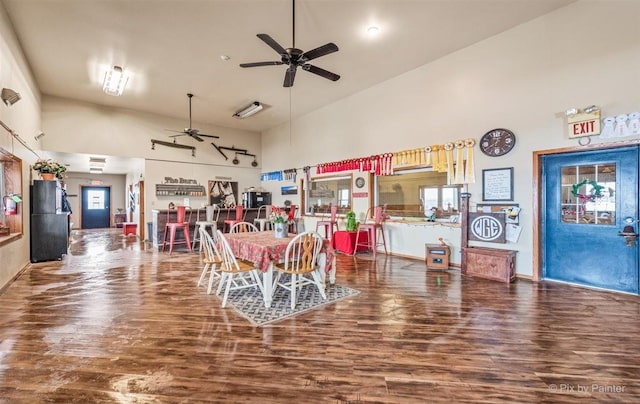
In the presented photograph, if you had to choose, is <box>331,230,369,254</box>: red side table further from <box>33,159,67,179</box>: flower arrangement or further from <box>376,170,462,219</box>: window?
<box>33,159,67,179</box>: flower arrangement

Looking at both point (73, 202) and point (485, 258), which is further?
point (73, 202)

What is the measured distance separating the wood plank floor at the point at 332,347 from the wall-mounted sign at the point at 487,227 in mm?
862

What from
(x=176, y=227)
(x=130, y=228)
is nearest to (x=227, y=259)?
(x=176, y=227)

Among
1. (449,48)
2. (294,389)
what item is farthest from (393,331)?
(449,48)

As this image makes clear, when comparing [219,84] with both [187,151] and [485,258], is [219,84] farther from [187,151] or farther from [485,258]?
[485,258]

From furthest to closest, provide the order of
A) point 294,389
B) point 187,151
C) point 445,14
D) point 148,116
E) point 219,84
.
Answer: point 187,151 → point 148,116 → point 219,84 → point 445,14 → point 294,389

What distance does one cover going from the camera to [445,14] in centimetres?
384

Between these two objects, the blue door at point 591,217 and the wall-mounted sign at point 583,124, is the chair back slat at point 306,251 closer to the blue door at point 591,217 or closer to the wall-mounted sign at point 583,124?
the blue door at point 591,217

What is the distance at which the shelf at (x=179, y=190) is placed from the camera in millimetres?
8086

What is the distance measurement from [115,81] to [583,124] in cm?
770

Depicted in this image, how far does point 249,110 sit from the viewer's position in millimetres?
7383

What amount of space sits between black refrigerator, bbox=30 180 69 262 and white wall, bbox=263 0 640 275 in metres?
6.26

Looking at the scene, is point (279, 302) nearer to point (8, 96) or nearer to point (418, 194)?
point (418, 194)

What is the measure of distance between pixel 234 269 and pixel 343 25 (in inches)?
142
